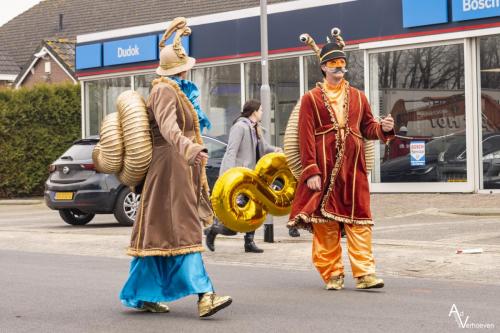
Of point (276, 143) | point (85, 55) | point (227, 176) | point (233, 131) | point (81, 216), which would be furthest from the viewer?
point (85, 55)

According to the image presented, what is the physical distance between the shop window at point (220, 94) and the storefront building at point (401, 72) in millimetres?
23

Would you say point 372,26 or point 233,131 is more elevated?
point 372,26

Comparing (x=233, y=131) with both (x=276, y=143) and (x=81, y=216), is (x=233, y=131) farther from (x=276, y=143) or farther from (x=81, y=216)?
(x=276, y=143)

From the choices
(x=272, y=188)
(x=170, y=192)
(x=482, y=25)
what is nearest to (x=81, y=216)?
(x=482, y=25)

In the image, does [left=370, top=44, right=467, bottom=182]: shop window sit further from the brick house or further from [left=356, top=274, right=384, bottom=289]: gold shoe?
the brick house

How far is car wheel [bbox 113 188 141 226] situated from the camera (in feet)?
58.6

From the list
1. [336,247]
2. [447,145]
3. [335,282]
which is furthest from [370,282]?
[447,145]

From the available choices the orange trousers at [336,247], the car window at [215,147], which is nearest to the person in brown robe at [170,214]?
the orange trousers at [336,247]

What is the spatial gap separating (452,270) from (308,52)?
13460mm

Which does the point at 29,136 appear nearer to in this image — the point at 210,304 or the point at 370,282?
the point at 370,282

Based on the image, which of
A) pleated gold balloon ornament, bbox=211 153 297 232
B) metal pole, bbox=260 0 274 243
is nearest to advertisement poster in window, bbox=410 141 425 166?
metal pole, bbox=260 0 274 243

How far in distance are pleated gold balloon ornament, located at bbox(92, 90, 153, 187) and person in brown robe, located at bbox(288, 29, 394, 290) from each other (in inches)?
65.2

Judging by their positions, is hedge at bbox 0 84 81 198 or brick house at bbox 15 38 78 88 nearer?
hedge at bbox 0 84 81 198

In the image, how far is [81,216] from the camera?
62.7 ft
